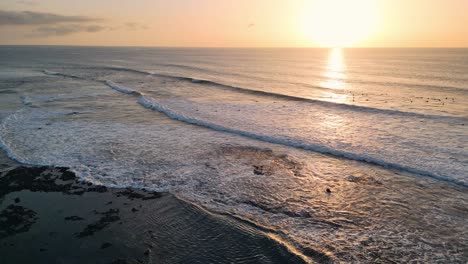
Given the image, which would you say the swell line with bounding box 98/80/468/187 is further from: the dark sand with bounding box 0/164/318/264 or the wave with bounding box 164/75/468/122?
the wave with bounding box 164/75/468/122

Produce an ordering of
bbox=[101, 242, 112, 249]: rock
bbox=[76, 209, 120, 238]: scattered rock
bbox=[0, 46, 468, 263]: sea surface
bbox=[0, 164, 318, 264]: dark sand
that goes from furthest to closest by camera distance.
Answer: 1. bbox=[0, 46, 468, 263]: sea surface
2. bbox=[76, 209, 120, 238]: scattered rock
3. bbox=[101, 242, 112, 249]: rock
4. bbox=[0, 164, 318, 264]: dark sand

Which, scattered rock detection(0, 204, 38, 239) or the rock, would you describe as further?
scattered rock detection(0, 204, 38, 239)

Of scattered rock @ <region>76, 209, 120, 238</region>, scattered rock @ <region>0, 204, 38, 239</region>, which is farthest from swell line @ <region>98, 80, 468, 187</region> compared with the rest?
scattered rock @ <region>0, 204, 38, 239</region>

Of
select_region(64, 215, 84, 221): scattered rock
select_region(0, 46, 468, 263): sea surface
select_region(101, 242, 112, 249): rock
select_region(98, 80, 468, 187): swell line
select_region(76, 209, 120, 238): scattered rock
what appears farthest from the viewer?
select_region(98, 80, 468, 187): swell line

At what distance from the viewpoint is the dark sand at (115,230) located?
29.5 feet

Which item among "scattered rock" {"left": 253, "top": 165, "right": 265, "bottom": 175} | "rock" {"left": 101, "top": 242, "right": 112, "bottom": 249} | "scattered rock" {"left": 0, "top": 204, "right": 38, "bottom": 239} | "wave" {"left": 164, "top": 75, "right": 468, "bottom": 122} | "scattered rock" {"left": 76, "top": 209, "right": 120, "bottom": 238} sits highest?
"wave" {"left": 164, "top": 75, "right": 468, "bottom": 122}

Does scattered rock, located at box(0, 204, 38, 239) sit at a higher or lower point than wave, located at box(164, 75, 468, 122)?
lower

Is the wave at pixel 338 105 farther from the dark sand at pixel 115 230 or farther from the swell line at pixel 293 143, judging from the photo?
the dark sand at pixel 115 230

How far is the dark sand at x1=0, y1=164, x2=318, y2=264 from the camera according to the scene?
8984 millimetres

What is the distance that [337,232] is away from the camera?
410 inches

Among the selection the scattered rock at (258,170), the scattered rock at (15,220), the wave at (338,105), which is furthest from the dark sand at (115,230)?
the wave at (338,105)

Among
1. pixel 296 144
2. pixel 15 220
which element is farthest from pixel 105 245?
pixel 296 144

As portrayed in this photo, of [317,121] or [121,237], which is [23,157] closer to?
[121,237]

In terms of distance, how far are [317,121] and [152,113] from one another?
46.3 ft
